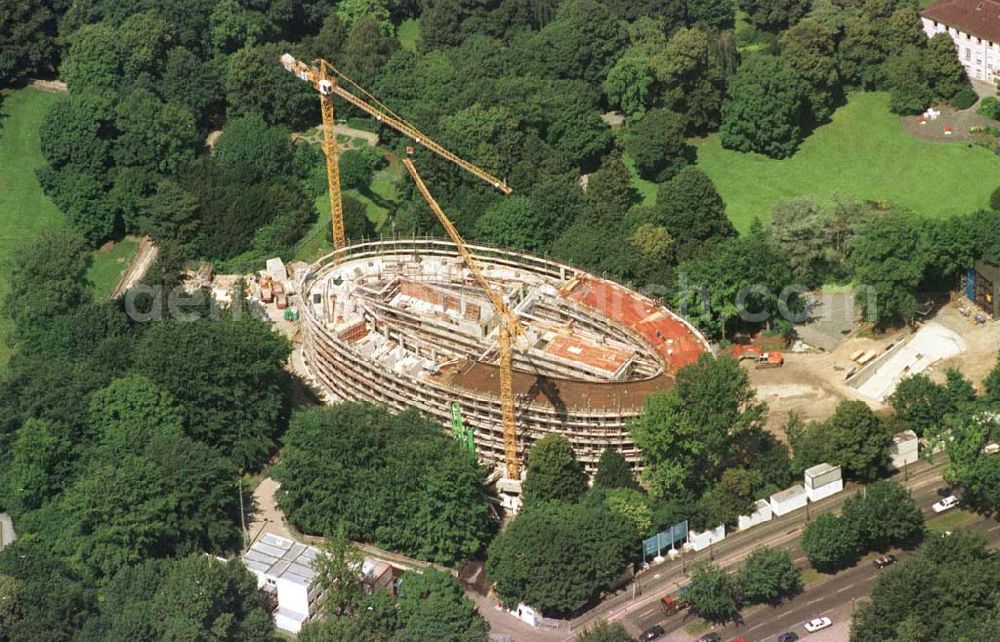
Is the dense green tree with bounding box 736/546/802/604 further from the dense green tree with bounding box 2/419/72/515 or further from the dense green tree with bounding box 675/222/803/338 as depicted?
the dense green tree with bounding box 2/419/72/515

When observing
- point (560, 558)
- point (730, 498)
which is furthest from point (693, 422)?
point (560, 558)

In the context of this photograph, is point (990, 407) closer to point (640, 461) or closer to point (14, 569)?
point (640, 461)

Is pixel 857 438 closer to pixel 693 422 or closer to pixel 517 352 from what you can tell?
pixel 693 422

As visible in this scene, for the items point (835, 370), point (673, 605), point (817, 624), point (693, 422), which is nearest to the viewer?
point (817, 624)

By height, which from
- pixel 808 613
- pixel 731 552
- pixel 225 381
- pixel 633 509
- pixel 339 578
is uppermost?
pixel 633 509

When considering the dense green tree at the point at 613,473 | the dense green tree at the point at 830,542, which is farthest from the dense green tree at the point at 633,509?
the dense green tree at the point at 830,542

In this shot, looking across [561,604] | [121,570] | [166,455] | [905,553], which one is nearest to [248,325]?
[166,455]
